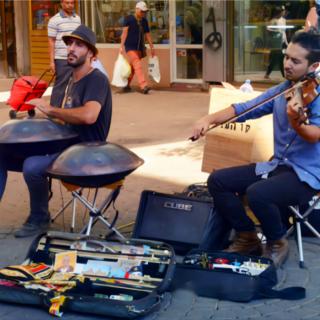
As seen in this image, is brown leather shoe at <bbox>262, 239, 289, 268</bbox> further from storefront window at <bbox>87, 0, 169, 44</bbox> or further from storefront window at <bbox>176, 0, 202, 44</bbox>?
storefront window at <bbox>87, 0, 169, 44</bbox>

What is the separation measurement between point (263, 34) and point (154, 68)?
5.97ft

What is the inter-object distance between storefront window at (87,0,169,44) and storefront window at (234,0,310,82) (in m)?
1.44

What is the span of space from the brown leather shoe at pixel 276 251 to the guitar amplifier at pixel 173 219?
16.5 inches

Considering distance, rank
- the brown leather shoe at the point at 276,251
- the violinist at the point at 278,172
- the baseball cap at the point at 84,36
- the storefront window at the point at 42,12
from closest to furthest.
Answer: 1. the violinist at the point at 278,172
2. the brown leather shoe at the point at 276,251
3. the baseball cap at the point at 84,36
4. the storefront window at the point at 42,12

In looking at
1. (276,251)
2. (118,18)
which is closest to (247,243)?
(276,251)

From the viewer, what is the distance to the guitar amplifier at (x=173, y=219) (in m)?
5.00

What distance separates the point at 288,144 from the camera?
15.8 ft

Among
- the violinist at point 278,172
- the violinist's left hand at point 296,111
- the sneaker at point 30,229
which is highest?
the violinist's left hand at point 296,111

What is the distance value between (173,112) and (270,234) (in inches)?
254

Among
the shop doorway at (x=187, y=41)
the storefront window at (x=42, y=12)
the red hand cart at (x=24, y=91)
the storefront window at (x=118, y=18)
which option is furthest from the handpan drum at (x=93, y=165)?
the storefront window at (x=42, y=12)

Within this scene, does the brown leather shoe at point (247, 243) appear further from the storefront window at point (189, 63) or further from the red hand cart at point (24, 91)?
the storefront window at point (189, 63)

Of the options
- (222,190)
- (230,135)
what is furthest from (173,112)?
(222,190)

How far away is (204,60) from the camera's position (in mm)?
12992

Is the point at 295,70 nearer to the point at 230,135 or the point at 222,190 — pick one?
the point at 222,190
